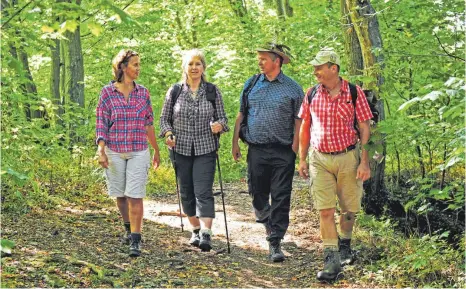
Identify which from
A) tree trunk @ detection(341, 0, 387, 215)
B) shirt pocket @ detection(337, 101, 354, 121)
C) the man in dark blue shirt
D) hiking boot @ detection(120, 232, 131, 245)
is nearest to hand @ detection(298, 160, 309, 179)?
the man in dark blue shirt

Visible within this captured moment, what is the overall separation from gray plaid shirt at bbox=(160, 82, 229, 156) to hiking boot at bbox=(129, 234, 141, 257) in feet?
3.79

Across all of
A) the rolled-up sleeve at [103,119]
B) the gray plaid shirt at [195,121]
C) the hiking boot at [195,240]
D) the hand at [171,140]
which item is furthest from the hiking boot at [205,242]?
the rolled-up sleeve at [103,119]

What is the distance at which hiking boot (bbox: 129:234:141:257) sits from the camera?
267 inches

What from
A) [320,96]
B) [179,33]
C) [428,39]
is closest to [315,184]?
[320,96]

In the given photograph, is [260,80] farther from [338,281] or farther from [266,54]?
[338,281]

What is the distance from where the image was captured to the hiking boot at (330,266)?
19.7ft

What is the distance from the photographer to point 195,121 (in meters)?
7.39

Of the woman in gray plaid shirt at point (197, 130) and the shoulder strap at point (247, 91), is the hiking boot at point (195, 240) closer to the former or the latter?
the woman in gray plaid shirt at point (197, 130)

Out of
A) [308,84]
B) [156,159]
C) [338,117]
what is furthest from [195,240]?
[308,84]

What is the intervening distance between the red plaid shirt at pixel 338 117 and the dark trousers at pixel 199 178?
1.70 meters

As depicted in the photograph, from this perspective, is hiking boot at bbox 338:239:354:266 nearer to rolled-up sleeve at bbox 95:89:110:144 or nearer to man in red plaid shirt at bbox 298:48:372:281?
man in red plaid shirt at bbox 298:48:372:281

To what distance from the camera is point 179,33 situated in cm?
2088

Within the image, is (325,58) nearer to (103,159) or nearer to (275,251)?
(275,251)

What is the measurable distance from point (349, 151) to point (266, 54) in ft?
5.59
